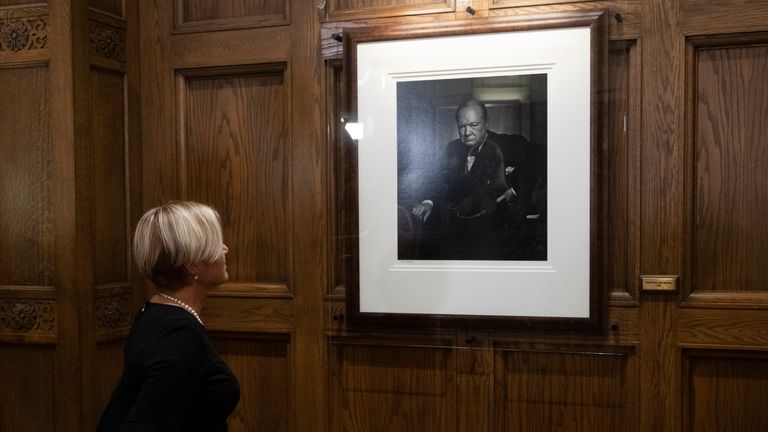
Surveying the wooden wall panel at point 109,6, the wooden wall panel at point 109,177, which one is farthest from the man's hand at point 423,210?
the wooden wall panel at point 109,6

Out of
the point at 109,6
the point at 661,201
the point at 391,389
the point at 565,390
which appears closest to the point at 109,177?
the point at 109,6

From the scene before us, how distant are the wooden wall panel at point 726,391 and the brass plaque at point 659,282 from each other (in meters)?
0.23

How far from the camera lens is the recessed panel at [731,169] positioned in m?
2.22

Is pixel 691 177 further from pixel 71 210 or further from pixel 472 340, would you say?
pixel 71 210

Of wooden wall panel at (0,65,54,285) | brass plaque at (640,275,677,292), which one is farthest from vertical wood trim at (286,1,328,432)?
brass plaque at (640,275,677,292)

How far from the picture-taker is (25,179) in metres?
2.62

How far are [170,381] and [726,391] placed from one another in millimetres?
1715

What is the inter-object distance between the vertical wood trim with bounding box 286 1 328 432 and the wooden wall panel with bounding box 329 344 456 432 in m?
0.08

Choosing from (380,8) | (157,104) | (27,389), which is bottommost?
(27,389)

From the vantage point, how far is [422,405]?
2.47 metres

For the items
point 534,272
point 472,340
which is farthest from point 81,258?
point 534,272

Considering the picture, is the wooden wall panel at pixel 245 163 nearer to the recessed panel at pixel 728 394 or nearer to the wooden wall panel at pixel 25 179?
the wooden wall panel at pixel 25 179

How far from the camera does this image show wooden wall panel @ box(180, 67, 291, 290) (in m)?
2.66

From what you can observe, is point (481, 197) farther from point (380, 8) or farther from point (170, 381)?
point (170, 381)
